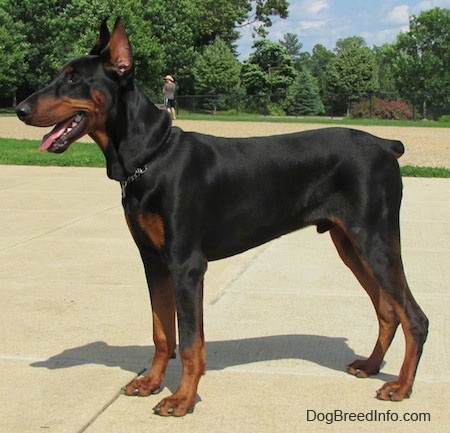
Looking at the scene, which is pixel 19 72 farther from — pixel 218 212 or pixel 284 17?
pixel 218 212

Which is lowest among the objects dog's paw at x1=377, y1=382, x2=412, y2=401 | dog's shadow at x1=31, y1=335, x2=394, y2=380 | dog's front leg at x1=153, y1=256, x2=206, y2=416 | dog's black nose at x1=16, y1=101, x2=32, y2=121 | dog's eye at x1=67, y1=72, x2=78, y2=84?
dog's shadow at x1=31, y1=335, x2=394, y2=380

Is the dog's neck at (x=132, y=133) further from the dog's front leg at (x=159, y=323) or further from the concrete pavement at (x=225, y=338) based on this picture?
the concrete pavement at (x=225, y=338)

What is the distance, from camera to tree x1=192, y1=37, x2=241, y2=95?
2408 inches

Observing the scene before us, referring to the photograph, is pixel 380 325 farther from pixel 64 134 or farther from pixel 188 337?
pixel 64 134

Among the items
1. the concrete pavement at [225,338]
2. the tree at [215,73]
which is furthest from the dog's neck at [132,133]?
the tree at [215,73]

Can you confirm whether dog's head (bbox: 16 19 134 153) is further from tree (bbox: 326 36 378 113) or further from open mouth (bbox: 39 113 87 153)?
tree (bbox: 326 36 378 113)

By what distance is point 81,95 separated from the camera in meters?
3.73

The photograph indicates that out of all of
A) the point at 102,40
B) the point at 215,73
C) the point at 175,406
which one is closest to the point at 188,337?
the point at 175,406

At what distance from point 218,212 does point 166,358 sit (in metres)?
0.93

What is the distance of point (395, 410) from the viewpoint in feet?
12.8

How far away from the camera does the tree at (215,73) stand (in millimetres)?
61156

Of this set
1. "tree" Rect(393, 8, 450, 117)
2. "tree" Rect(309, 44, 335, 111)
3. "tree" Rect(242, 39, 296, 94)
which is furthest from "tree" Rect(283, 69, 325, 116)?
"tree" Rect(393, 8, 450, 117)

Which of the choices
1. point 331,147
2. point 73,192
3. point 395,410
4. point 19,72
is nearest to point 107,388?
point 395,410

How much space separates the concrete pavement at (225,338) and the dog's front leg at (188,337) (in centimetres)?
8
